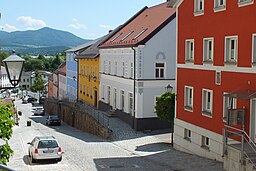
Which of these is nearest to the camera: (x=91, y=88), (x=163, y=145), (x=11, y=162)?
(x=11, y=162)

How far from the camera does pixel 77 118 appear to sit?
4675 cm

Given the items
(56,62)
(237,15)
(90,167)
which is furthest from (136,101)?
(56,62)

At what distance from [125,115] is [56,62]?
14534cm

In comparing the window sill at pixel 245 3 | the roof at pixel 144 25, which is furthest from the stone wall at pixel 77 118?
the window sill at pixel 245 3

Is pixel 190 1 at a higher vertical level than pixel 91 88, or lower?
higher

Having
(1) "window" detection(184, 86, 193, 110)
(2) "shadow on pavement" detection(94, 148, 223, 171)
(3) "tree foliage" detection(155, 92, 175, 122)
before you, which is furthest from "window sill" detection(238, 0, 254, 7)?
(3) "tree foliage" detection(155, 92, 175, 122)

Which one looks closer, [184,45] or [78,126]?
[184,45]

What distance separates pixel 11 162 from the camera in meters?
21.7

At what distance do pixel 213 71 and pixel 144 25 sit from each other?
1711 centimetres

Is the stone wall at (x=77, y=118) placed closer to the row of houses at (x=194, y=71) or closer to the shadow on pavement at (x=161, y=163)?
the row of houses at (x=194, y=71)

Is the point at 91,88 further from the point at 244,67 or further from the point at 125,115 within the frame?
the point at 244,67

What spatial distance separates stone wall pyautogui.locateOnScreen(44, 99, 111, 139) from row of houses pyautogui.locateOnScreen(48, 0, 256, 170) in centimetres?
230

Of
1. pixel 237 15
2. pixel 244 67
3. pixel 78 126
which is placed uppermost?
pixel 237 15

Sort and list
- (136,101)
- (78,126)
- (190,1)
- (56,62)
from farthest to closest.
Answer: (56,62) → (78,126) → (136,101) → (190,1)
